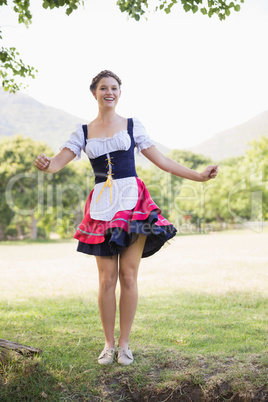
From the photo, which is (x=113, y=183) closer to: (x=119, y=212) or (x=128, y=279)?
(x=119, y=212)

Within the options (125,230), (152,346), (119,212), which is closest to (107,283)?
(125,230)

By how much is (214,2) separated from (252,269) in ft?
20.0

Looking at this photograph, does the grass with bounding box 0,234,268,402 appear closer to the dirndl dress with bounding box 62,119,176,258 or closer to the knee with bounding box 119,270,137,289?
the knee with bounding box 119,270,137,289

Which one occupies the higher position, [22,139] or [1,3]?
[22,139]

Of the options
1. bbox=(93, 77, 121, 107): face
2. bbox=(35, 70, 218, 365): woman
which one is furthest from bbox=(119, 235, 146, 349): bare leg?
bbox=(93, 77, 121, 107): face

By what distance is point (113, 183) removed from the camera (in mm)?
3297

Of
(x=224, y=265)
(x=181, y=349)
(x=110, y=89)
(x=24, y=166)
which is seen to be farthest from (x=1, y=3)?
(x=24, y=166)

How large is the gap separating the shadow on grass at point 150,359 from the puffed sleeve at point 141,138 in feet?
5.36

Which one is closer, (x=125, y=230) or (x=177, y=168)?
(x=125, y=230)

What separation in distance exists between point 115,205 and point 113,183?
18cm

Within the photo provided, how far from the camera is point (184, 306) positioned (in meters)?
5.33

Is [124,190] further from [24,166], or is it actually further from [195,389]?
[24,166]

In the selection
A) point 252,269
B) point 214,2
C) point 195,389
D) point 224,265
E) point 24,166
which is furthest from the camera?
point 24,166

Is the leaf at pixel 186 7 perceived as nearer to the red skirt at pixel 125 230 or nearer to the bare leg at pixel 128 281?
the red skirt at pixel 125 230
